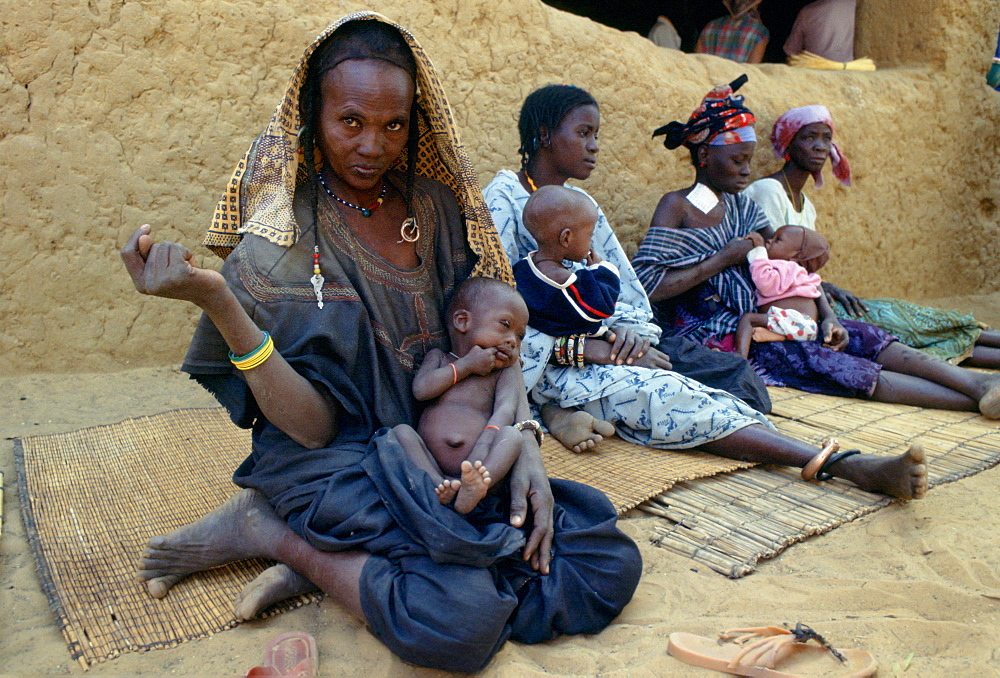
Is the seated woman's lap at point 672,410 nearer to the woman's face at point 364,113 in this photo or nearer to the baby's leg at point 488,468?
the baby's leg at point 488,468

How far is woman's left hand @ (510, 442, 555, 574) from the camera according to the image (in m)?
2.00

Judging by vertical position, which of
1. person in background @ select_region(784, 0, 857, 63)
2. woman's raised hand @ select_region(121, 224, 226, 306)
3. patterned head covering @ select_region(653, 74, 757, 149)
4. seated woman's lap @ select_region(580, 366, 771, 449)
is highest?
person in background @ select_region(784, 0, 857, 63)

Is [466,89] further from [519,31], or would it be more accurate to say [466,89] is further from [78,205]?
[78,205]

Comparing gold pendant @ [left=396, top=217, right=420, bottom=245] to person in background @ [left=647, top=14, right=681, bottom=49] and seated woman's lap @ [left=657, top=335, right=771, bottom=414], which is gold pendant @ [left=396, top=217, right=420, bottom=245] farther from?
person in background @ [left=647, top=14, right=681, bottom=49]

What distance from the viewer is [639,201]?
204 inches

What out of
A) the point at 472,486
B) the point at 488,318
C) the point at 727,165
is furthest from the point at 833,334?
the point at 472,486

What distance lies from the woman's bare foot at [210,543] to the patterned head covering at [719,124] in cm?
343

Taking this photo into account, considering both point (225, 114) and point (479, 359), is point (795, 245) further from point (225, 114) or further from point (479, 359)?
point (225, 114)

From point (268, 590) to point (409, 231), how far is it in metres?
1.10

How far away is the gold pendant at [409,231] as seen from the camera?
233 cm

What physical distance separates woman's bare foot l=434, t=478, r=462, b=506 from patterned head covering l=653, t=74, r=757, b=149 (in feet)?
10.6

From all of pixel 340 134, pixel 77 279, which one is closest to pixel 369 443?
pixel 340 134

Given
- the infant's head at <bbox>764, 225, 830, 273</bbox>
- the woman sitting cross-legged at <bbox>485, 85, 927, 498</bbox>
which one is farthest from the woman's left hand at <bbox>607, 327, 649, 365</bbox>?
the infant's head at <bbox>764, 225, 830, 273</bbox>

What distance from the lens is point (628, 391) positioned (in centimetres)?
335
